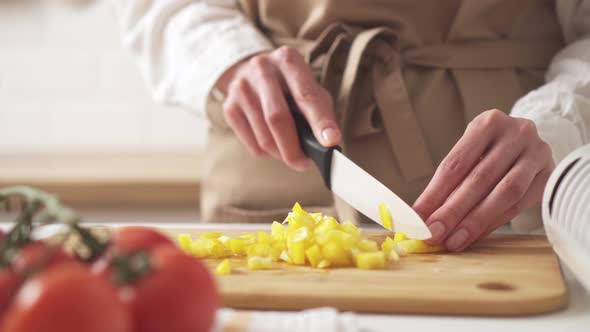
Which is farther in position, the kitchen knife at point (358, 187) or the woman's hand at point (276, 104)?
the woman's hand at point (276, 104)

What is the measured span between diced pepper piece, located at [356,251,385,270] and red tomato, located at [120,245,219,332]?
1.13ft

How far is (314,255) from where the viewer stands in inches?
34.2

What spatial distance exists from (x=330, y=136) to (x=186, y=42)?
0.43 metres

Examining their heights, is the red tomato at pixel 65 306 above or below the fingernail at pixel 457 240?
above

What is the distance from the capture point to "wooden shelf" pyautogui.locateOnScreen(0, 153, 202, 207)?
217 centimetres

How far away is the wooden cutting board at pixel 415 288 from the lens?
29.4 inches

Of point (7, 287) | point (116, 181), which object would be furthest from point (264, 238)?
point (116, 181)

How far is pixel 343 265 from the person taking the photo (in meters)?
0.87

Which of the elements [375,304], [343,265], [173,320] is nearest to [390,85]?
[343,265]

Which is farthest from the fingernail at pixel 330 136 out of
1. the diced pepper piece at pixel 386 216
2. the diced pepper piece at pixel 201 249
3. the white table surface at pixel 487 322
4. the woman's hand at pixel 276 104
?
the white table surface at pixel 487 322

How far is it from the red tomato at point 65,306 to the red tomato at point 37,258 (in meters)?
0.03

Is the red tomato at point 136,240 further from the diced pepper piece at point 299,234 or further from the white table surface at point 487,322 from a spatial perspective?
the diced pepper piece at point 299,234

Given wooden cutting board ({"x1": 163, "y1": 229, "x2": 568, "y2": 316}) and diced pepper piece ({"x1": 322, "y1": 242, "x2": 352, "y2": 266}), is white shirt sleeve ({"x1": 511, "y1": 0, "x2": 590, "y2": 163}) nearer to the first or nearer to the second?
wooden cutting board ({"x1": 163, "y1": 229, "x2": 568, "y2": 316})

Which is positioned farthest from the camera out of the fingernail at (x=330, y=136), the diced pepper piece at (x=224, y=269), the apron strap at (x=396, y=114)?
the apron strap at (x=396, y=114)
